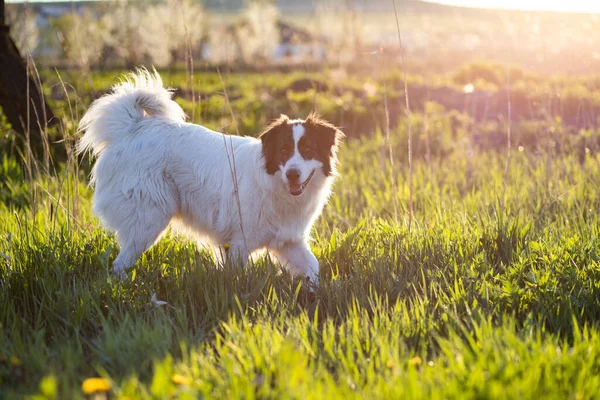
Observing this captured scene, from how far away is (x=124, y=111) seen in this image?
16.5 feet

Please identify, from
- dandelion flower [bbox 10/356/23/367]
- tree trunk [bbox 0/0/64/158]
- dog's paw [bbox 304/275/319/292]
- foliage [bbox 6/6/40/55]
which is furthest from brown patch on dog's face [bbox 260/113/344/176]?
tree trunk [bbox 0/0/64/158]

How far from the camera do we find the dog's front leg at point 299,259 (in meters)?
4.23

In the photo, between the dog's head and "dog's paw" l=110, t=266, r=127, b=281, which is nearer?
"dog's paw" l=110, t=266, r=127, b=281

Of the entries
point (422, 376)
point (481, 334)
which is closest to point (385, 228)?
point (481, 334)

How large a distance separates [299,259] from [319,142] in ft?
2.87

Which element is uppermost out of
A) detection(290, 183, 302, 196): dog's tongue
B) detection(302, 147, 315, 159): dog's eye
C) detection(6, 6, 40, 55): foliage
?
detection(6, 6, 40, 55): foliage

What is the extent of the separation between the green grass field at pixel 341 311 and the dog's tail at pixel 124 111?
2.49ft

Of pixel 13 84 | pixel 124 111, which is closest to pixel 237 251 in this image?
pixel 124 111

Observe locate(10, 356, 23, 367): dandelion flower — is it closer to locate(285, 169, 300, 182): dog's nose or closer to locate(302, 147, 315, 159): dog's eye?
locate(285, 169, 300, 182): dog's nose

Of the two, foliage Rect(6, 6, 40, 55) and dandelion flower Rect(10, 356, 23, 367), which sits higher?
foliage Rect(6, 6, 40, 55)

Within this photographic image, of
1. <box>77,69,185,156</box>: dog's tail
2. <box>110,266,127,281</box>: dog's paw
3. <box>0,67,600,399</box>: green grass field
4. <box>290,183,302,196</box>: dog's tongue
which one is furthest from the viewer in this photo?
<box>77,69,185,156</box>: dog's tail

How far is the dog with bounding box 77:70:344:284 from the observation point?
4.41 metres

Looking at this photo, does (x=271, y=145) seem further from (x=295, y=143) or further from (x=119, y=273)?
(x=119, y=273)

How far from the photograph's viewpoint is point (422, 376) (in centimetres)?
236
